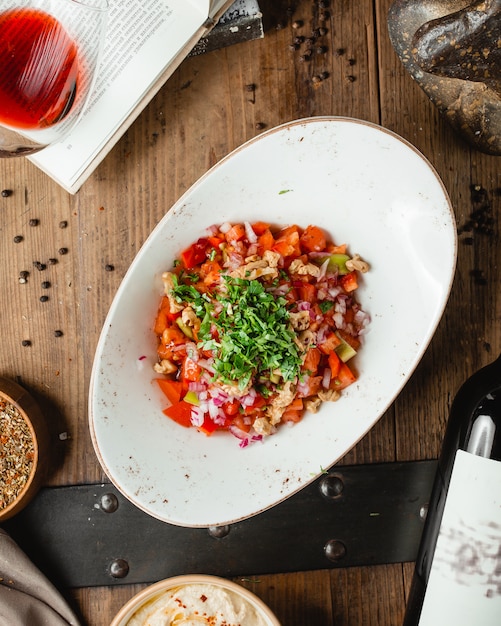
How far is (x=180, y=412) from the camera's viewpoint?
180 cm

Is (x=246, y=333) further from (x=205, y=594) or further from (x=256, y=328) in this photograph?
(x=205, y=594)

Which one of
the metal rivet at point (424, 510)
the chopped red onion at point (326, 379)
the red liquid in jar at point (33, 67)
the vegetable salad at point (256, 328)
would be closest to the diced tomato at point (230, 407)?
the vegetable salad at point (256, 328)

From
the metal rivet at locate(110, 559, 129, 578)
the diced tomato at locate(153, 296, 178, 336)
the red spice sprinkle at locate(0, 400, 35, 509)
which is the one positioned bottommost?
the metal rivet at locate(110, 559, 129, 578)

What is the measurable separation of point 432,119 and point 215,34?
635 mm

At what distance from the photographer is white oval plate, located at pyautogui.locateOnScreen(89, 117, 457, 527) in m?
1.69

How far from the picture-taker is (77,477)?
1953mm

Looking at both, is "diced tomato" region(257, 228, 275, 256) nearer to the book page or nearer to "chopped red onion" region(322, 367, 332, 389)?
"chopped red onion" region(322, 367, 332, 389)

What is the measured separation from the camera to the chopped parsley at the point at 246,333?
5.65 feet

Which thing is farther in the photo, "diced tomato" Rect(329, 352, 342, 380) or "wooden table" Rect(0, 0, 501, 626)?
"wooden table" Rect(0, 0, 501, 626)

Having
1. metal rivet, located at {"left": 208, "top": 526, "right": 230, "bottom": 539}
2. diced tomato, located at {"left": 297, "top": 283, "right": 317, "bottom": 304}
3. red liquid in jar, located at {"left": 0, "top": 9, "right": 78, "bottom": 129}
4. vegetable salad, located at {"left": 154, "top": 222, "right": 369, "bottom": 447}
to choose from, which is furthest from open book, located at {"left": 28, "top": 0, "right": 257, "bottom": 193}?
metal rivet, located at {"left": 208, "top": 526, "right": 230, "bottom": 539}

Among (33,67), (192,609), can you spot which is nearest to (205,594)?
(192,609)

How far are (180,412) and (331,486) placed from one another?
48cm

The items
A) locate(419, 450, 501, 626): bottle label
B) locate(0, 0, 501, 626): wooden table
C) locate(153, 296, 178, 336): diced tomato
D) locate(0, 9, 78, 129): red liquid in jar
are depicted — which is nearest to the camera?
locate(0, 9, 78, 129): red liquid in jar

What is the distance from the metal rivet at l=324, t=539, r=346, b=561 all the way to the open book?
1216 millimetres
